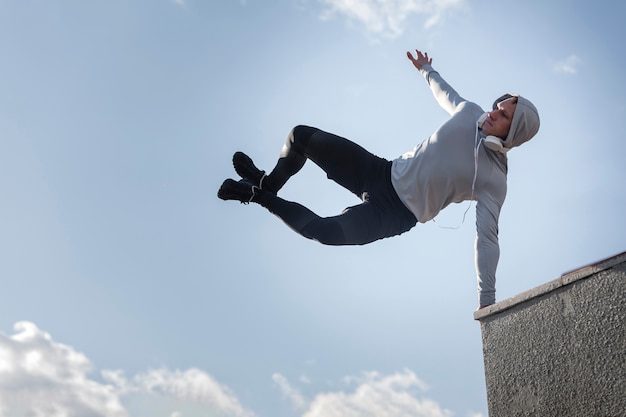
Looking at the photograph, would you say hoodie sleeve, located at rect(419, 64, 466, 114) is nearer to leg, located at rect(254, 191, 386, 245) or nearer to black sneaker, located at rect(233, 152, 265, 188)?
leg, located at rect(254, 191, 386, 245)

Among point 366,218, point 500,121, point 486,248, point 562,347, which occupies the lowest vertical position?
point 562,347

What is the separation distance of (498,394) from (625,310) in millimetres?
909

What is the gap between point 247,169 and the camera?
4.61m

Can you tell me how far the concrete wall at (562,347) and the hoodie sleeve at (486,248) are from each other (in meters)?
0.14

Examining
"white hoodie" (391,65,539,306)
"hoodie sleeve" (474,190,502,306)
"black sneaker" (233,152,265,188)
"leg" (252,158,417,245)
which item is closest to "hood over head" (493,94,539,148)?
"white hoodie" (391,65,539,306)

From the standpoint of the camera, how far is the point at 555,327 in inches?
136

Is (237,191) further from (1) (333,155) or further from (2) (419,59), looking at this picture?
(2) (419,59)

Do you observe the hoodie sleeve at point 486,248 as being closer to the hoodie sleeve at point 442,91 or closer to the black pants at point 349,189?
the black pants at point 349,189

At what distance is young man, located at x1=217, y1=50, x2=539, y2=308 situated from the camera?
4.00 m

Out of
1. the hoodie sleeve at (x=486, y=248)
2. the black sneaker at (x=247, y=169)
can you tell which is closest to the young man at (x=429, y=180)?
the hoodie sleeve at (x=486, y=248)

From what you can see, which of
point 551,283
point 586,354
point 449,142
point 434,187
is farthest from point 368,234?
point 586,354

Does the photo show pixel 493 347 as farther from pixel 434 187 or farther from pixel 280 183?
pixel 280 183

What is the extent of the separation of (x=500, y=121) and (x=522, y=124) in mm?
141

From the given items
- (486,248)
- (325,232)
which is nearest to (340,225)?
(325,232)
